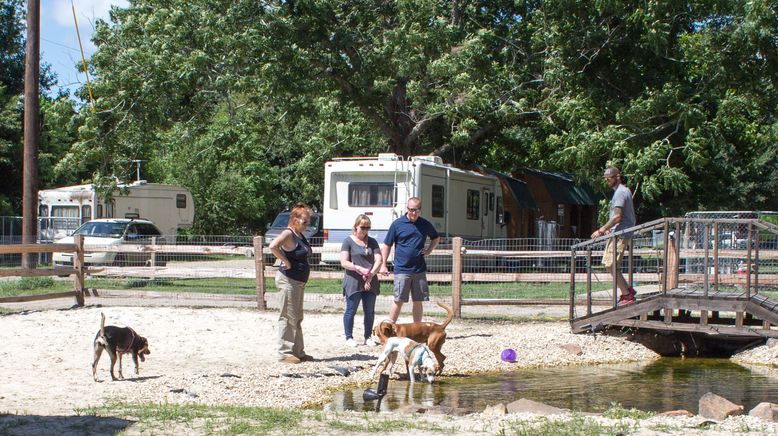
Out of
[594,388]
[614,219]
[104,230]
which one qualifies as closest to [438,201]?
[104,230]

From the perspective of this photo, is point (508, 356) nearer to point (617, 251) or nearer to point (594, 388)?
point (594, 388)

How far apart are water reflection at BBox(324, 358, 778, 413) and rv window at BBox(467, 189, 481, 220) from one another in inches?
463

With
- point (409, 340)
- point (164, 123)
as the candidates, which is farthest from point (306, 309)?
point (164, 123)

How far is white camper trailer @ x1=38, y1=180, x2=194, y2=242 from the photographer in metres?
28.6

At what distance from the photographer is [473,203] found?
76.4 ft

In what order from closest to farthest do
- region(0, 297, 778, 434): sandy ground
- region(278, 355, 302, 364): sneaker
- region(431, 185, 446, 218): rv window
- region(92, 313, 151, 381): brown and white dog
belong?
region(0, 297, 778, 434): sandy ground → region(92, 313, 151, 381): brown and white dog → region(278, 355, 302, 364): sneaker → region(431, 185, 446, 218): rv window

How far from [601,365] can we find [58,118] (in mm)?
16487

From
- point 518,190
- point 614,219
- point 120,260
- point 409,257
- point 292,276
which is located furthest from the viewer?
point 518,190

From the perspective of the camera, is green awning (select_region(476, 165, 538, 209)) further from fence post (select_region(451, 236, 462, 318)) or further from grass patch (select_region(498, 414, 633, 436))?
grass patch (select_region(498, 414, 633, 436))

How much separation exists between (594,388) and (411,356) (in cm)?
202

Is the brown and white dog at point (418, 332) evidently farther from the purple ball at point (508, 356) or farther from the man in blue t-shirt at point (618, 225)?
the man in blue t-shirt at point (618, 225)

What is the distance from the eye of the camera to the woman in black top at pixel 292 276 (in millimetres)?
9844

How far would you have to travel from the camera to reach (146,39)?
22.8m

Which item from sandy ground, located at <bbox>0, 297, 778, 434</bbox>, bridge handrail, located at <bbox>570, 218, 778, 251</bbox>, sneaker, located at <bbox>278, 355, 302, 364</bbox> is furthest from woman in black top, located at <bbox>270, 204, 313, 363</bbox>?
bridge handrail, located at <bbox>570, 218, 778, 251</bbox>
